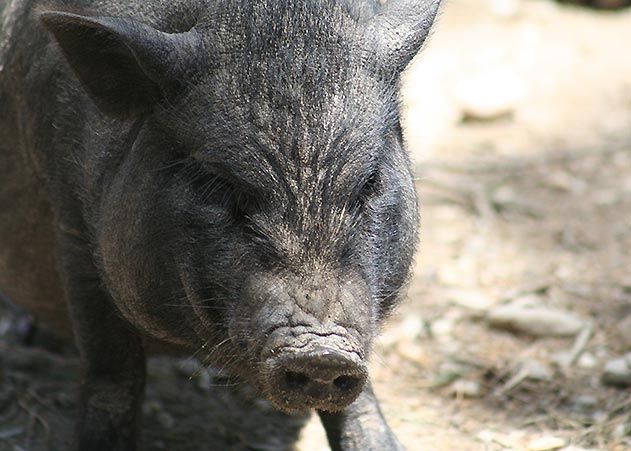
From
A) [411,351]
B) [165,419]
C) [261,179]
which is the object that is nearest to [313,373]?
[261,179]

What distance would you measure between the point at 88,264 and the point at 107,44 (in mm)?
869

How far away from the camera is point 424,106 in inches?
294

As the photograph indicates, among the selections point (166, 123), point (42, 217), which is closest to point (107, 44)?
point (166, 123)

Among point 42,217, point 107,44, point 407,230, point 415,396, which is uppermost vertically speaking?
point 107,44

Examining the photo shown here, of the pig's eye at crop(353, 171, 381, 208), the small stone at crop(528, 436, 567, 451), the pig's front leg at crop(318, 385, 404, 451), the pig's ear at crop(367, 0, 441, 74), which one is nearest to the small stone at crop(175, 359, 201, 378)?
the pig's front leg at crop(318, 385, 404, 451)

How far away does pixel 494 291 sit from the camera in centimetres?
554

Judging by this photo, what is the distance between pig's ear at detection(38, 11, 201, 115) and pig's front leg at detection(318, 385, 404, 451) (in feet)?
4.22

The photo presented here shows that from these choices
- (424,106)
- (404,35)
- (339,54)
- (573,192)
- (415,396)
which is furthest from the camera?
(424,106)

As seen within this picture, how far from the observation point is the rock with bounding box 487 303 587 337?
508cm

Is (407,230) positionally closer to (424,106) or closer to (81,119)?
(81,119)

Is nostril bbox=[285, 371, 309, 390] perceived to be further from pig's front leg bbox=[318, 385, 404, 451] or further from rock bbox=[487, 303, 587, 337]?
rock bbox=[487, 303, 587, 337]

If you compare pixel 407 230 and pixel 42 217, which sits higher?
pixel 407 230

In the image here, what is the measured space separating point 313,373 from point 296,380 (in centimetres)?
8

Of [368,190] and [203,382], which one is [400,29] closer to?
[368,190]
